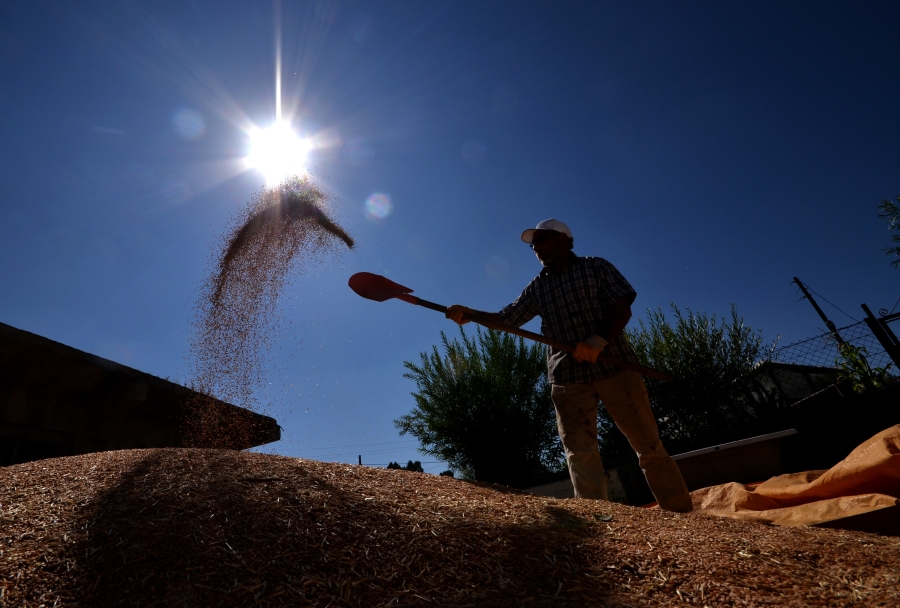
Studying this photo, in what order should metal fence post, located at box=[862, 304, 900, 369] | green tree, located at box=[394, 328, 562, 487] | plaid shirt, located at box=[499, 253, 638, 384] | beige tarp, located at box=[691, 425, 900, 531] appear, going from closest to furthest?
beige tarp, located at box=[691, 425, 900, 531] < plaid shirt, located at box=[499, 253, 638, 384] < metal fence post, located at box=[862, 304, 900, 369] < green tree, located at box=[394, 328, 562, 487]

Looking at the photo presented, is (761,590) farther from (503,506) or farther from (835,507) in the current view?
(835,507)

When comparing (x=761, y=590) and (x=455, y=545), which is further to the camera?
(x=455, y=545)

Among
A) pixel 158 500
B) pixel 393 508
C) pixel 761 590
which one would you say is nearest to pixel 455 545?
pixel 393 508

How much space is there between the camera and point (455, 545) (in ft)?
5.16

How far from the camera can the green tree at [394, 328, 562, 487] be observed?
1066cm

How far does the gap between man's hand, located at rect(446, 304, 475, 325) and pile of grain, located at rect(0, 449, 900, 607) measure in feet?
4.88

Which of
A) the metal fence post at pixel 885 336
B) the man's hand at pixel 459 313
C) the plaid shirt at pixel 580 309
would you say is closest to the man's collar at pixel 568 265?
the plaid shirt at pixel 580 309

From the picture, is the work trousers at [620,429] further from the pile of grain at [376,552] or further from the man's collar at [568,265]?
the man's collar at [568,265]

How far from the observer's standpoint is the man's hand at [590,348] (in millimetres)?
2895

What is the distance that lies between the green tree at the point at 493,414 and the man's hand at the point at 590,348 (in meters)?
7.85

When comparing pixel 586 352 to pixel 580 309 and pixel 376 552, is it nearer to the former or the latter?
pixel 580 309

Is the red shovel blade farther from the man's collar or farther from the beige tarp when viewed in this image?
the beige tarp

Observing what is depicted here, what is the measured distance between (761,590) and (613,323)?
6.17 feet

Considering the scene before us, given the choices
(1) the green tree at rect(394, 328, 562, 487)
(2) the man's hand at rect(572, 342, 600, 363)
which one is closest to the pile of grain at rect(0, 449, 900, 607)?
(2) the man's hand at rect(572, 342, 600, 363)
